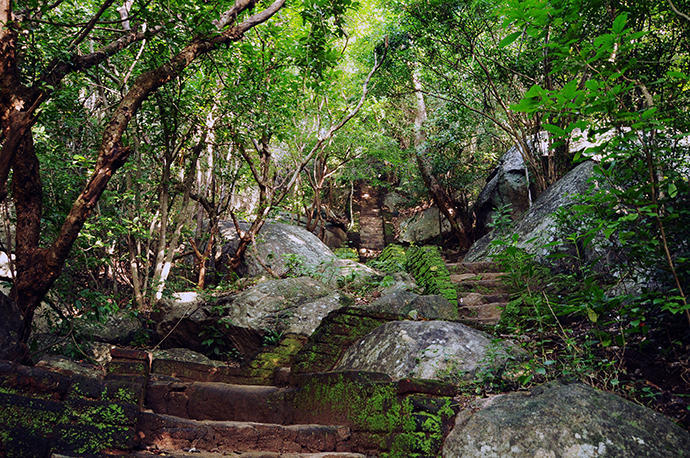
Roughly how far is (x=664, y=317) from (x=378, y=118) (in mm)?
11828

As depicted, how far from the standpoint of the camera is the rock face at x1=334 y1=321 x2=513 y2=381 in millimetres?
2973

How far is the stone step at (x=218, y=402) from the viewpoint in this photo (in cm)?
343

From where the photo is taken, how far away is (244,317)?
5.44 meters

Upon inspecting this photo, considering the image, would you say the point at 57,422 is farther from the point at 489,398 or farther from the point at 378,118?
A: the point at 378,118

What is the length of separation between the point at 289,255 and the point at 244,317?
9.47 ft

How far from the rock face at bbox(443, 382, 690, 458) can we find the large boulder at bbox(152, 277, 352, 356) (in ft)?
10.6

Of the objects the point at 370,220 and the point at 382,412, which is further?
the point at 370,220

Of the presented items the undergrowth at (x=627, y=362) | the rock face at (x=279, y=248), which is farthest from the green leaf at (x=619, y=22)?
the rock face at (x=279, y=248)

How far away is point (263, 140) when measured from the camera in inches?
311

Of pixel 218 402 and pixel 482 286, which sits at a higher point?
pixel 482 286

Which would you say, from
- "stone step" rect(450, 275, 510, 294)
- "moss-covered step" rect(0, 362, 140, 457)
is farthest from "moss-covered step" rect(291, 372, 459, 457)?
"stone step" rect(450, 275, 510, 294)

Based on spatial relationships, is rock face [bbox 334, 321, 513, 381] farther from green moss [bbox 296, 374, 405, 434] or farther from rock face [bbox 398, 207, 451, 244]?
rock face [bbox 398, 207, 451, 244]

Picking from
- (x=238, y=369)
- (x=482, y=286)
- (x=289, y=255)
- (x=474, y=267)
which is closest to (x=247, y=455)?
(x=238, y=369)

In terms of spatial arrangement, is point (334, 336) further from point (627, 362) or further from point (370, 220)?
point (370, 220)
